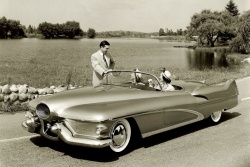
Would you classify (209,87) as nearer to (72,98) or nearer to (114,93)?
→ (114,93)

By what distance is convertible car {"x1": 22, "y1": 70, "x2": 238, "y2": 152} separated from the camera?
465cm

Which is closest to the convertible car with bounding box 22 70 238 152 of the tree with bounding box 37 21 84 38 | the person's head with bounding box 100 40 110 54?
the person's head with bounding box 100 40 110 54

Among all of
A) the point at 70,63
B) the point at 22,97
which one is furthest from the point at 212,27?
the point at 22,97

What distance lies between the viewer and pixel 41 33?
99.7 m

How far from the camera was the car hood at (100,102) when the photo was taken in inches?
187

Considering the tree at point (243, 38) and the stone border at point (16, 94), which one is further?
the tree at point (243, 38)

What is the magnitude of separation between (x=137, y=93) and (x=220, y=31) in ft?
243

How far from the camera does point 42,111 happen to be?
508 centimetres

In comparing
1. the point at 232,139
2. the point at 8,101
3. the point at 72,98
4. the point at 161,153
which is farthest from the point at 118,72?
the point at 8,101

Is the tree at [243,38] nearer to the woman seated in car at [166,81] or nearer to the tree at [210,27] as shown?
the tree at [210,27]

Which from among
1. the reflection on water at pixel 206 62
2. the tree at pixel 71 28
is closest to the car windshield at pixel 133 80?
the reflection on water at pixel 206 62

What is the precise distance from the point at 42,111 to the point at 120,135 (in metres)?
1.20

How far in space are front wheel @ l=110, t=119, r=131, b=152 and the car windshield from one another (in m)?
1.09

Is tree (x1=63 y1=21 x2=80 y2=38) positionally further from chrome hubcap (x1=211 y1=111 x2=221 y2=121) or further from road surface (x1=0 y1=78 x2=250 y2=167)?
road surface (x1=0 y1=78 x2=250 y2=167)
